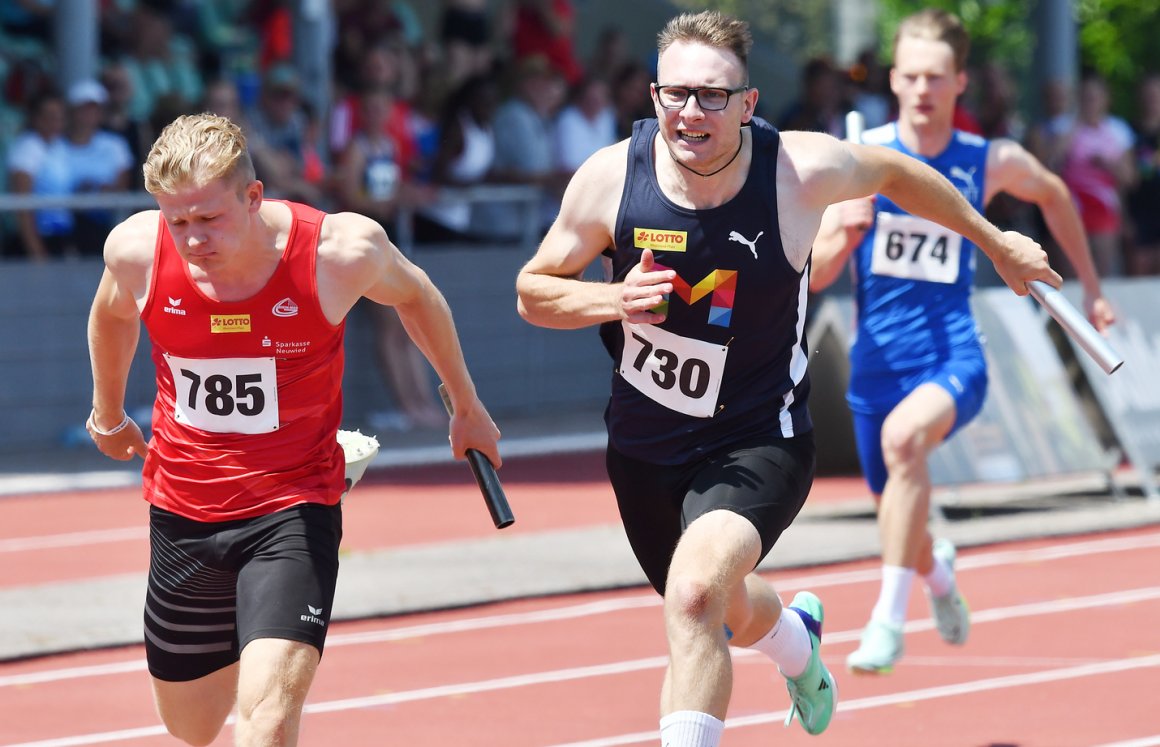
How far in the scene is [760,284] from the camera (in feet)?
17.7

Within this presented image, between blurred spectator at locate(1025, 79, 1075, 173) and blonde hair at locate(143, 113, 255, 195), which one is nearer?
blonde hair at locate(143, 113, 255, 195)

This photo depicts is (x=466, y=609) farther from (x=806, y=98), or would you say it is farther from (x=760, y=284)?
(x=806, y=98)

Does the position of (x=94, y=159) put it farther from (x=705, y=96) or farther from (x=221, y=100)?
(x=705, y=96)

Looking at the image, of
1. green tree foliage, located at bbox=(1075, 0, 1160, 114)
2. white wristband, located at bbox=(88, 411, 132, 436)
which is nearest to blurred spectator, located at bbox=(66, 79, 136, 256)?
white wristband, located at bbox=(88, 411, 132, 436)

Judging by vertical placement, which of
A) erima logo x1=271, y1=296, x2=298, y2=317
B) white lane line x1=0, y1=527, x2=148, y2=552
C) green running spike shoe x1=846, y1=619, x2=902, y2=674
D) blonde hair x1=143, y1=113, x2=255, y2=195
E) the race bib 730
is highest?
blonde hair x1=143, y1=113, x2=255, y2=195

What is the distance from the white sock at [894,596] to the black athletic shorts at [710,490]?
62.1 inches

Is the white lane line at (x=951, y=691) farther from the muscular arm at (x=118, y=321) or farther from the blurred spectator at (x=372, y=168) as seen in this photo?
the blurred spectator at (x=372, y=168)

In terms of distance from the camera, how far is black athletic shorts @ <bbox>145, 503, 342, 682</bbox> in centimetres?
492

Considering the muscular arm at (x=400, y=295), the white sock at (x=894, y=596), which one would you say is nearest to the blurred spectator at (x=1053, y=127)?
the white sock at (x=894, y=596)

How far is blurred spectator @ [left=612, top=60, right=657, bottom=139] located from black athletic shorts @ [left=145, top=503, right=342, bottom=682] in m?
11.0

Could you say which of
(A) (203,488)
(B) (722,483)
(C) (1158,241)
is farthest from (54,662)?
(C) (1158,241)

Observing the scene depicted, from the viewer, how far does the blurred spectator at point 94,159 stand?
13.5 meters

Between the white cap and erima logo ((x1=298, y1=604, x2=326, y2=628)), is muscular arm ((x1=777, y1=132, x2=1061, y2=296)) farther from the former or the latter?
the white cap

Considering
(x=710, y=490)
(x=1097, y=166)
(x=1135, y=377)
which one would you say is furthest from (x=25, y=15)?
(x=710, y=490)
